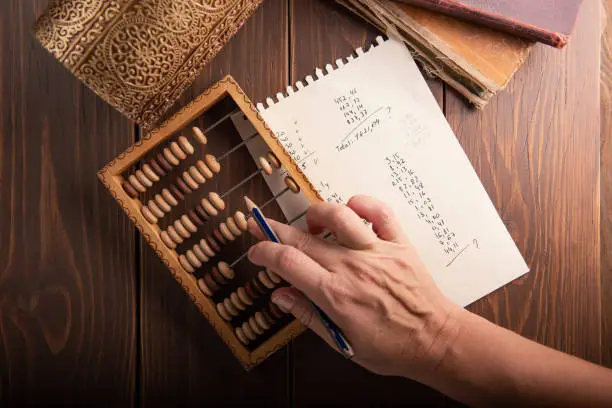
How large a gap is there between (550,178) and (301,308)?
0.42 m

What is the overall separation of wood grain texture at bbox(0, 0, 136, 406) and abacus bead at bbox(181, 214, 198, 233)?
10 cm

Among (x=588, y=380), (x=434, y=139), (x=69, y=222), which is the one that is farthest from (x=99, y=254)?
(x=588, y=380)

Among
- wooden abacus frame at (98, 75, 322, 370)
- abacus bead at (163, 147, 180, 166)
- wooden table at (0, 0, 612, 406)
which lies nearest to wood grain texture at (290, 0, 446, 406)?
wooden table at (0, 0, 612, 406)

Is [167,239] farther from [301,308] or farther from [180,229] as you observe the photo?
[301,308]

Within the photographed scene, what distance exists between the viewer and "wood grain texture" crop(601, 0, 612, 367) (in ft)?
2.43

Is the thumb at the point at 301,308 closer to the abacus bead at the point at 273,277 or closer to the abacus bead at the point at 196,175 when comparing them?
the abacus bead at the point at 273,277

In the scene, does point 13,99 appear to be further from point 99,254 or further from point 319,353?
point 319,353

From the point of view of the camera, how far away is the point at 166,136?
2.00 ft

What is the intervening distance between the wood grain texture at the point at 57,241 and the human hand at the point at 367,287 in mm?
238

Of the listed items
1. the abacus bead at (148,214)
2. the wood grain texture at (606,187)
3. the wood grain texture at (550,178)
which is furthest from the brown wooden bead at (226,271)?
the wood grain texture at (606,187)

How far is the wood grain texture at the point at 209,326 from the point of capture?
69 centimetres

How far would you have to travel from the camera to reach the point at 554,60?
0.73m

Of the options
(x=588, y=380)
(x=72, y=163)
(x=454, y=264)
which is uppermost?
(x=72, y=163)

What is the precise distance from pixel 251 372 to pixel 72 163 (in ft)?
1.24
